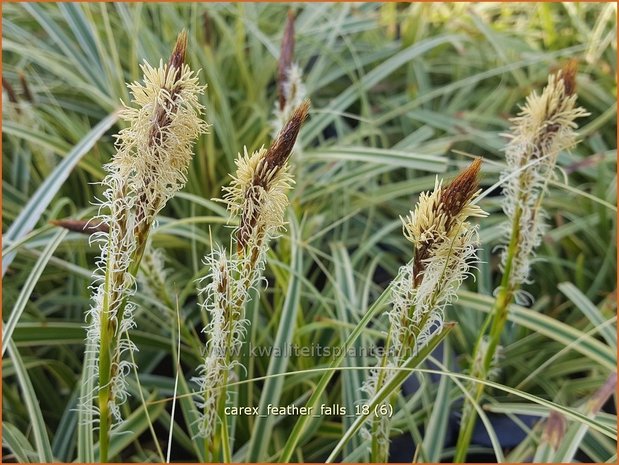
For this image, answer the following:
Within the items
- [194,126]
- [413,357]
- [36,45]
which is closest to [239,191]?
[194,126]

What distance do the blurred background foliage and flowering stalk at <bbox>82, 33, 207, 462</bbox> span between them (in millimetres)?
99

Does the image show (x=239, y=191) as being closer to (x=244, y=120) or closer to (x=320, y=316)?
(x=320, y=316)

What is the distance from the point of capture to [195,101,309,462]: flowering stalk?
305 millimetres

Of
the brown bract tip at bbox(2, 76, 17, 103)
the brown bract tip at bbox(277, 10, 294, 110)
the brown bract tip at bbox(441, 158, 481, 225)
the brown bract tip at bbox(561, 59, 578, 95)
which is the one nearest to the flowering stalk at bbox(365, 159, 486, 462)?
the brown bract tip at bbox(441, 158, 481, 225)

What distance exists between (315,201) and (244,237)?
0.48m

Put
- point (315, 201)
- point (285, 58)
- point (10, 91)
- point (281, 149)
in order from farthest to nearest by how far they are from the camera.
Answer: point (315, 201) → point (10, 91) → point (285, 58) → point (281, 149)

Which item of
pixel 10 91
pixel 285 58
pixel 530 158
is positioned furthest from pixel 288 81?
pixel 10 91

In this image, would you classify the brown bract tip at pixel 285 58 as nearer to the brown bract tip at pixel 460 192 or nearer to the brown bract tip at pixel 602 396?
the brown bract tip at pixel 460 192

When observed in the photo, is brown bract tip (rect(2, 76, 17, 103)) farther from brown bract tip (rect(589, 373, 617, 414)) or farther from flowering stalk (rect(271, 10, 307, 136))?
brown bract tip (rect(589, 373, 617, 414))

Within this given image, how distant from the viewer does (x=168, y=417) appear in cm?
61

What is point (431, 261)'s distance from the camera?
0.33 metres

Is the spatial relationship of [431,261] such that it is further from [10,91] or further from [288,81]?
[10,91]

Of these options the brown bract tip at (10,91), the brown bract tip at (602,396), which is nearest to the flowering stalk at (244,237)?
the brown bract tip at (602,396)

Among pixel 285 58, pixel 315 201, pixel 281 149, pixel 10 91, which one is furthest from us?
pixel 315 201
